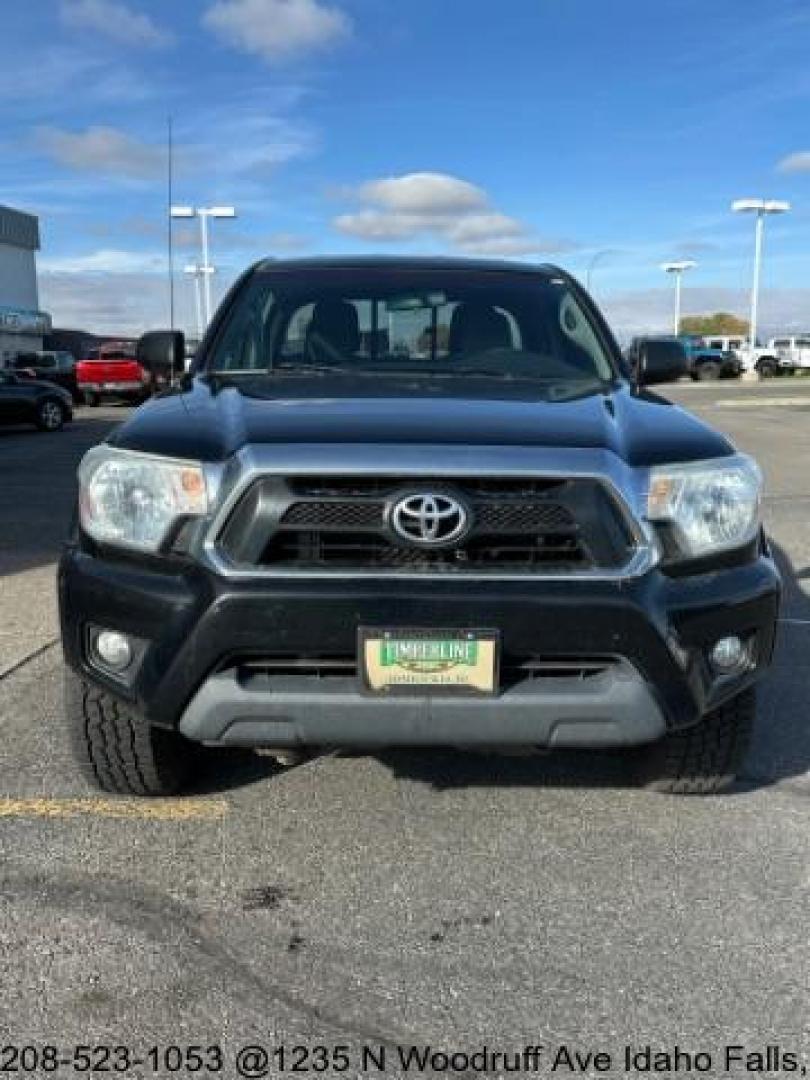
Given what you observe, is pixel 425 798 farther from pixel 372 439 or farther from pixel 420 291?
pixel 420 291

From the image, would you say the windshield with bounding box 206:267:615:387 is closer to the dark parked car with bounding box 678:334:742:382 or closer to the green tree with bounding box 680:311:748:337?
the dark parked car with bounding box 678:334:742:382

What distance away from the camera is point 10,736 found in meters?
4.23

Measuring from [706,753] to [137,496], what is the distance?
1.93 m

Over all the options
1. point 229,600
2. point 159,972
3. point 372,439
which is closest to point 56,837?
point 159,972

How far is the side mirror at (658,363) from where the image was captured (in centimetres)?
479

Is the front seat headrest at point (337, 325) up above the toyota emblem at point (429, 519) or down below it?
above

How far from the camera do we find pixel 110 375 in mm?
28969

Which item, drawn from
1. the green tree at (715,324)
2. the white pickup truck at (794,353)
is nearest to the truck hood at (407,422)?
the white pickup truck at (794,353)

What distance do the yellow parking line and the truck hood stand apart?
3.93 feet

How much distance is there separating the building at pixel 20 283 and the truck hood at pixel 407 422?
48392mm

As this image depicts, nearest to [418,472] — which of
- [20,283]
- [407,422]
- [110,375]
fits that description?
[407,422]

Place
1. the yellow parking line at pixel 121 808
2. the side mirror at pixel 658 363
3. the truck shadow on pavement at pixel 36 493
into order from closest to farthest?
the yellow parking line at pixel 121 808 < the side mirror at pixel 658 363 < the truck shadow on pavement at pixel 36 493

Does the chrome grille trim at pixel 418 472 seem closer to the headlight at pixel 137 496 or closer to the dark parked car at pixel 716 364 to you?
the headlight at pixel 137 496

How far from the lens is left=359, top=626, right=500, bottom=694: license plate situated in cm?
290
